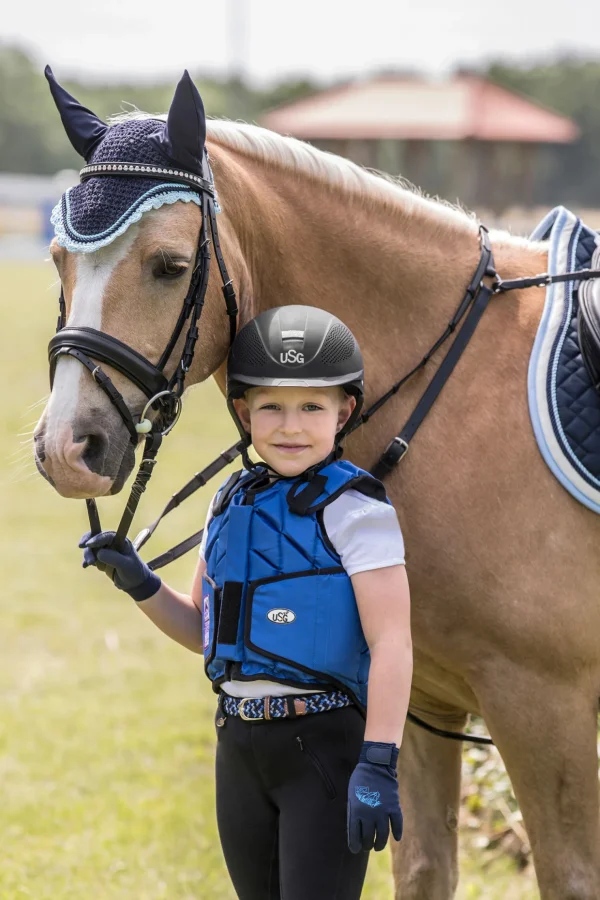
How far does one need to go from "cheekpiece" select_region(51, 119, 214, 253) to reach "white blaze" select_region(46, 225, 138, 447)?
3 centimetres

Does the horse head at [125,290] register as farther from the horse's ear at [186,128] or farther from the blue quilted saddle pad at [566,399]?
the blue quilted saddle pad at [566,399]

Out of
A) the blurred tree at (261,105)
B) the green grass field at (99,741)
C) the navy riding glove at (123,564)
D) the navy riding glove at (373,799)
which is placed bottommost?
the green grass field at (99,741)

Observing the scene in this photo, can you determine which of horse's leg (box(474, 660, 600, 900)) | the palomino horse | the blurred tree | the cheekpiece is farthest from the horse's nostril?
the blurred tree

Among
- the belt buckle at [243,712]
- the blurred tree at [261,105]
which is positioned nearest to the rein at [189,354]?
the belt buckle at [243,712]

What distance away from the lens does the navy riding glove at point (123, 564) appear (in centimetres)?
231

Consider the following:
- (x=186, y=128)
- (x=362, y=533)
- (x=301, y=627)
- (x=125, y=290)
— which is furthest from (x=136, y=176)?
(x=301, y=627)

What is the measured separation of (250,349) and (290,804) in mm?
948

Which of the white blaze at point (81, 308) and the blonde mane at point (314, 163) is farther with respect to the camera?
the blonde mane at point (314, 163)

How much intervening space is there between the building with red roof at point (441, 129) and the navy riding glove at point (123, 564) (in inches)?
660

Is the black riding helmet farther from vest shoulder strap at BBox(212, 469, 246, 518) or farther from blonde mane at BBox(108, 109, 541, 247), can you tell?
blonde mane at BBox(108, 109, 541, 247)

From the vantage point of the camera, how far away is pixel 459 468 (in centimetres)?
250

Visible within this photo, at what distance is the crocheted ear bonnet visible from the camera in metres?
2.13

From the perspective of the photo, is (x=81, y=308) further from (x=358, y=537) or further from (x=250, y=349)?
(x=358, y=537)

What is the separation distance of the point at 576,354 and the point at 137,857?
2.67 meters
